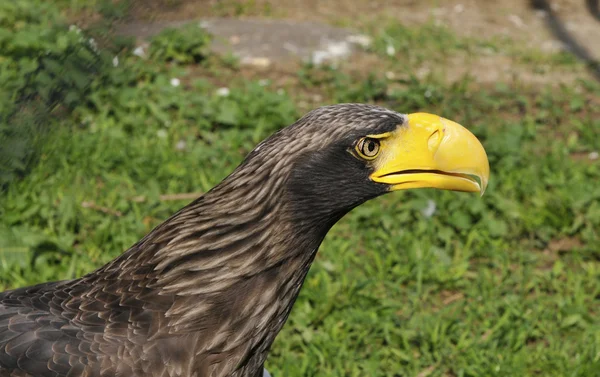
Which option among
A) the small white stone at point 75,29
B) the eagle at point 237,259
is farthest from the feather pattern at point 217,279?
the small white stone at point 75,29

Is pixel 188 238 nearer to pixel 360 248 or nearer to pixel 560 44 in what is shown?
pixel 360 248

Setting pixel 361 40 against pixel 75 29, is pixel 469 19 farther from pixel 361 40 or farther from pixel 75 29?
pixel 75 29

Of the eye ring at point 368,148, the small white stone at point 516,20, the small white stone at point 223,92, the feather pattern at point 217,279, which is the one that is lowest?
the small white stone at point 516,20

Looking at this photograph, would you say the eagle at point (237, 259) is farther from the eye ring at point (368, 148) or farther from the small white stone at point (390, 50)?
the small white stone at point (390, 50)

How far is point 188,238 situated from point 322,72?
434 centimetres

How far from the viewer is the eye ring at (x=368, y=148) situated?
266cm

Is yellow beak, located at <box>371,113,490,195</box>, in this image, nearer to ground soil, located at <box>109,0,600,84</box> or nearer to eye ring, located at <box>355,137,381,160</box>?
eye ring, located at <box>355,137,381,160</box>

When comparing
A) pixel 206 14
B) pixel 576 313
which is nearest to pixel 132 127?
pixel 206 14

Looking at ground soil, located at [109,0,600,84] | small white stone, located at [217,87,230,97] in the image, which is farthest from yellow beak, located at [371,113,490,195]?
ground soil, located at [109,0,600,84]

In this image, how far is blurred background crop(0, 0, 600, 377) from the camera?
166 inches

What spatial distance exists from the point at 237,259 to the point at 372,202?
2.68 meters

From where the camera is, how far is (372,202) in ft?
17.1

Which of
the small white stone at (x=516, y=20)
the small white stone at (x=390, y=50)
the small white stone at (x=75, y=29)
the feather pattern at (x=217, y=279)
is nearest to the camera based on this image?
the small white stone at (x=75, y=29)

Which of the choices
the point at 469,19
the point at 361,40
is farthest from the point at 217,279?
the point at 469,19
